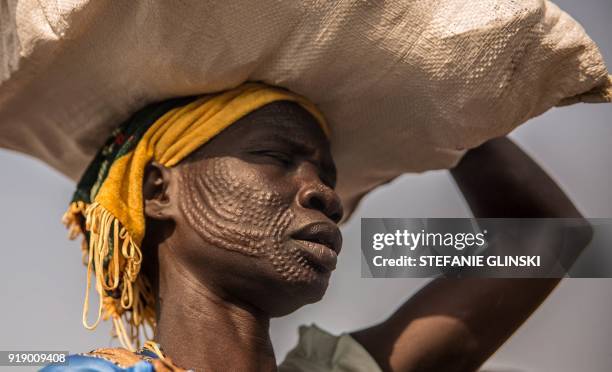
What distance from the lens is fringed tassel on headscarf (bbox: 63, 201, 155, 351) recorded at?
6.10 feet

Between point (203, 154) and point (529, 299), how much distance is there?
745 millimetres

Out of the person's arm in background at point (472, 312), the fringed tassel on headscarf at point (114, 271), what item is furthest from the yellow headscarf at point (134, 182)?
the person's arm in background at point (472, 312)

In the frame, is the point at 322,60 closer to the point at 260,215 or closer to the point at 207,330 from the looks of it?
the point at 260,215

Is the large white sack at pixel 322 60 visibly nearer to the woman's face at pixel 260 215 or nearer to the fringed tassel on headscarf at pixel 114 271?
the woman's face at pixel 260 215

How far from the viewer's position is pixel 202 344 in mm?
1829

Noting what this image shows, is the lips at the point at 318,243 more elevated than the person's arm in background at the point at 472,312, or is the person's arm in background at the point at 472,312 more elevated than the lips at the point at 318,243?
the lips at the point at 318,243

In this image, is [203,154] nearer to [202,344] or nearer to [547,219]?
[202,344]

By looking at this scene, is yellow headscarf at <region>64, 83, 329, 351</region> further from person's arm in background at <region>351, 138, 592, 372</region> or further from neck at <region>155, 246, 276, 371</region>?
person's arm in background at <region>351, 138, 592, 372</region>

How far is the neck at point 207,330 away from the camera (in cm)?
182

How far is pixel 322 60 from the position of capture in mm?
1844

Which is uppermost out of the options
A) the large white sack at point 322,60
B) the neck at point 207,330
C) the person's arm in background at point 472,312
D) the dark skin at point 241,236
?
the large white sack at point 322,60

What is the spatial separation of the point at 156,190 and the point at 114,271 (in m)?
0.16

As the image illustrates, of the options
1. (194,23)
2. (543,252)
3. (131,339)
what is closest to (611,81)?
(543,252)

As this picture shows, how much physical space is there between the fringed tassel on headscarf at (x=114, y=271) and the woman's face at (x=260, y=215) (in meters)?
0.08
